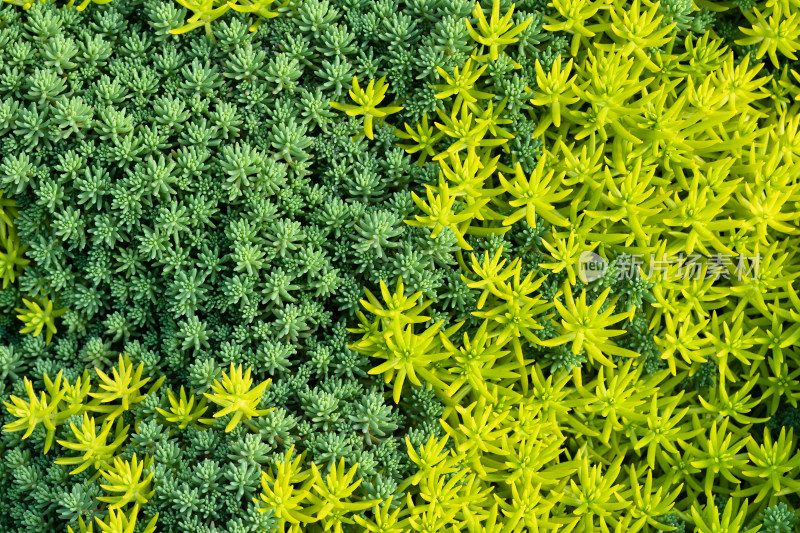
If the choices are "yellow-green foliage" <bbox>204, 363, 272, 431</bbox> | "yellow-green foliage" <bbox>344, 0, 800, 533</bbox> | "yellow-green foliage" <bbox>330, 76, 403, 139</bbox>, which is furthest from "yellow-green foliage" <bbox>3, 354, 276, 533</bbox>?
"yellow-green foliage" <bbox>330, 76, 403, 139</bbox>

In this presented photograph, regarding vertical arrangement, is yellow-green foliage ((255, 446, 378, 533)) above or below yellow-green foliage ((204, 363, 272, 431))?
below

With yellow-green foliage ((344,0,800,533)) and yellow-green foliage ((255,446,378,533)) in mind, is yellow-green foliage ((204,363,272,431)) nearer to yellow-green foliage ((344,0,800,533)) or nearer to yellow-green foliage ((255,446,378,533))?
yellow-green foliage ((255,446,378,533))

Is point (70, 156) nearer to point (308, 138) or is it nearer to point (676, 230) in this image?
→ point (308, 138)

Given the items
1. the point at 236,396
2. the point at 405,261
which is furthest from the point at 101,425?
the point at 405,261

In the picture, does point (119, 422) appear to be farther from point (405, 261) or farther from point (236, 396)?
point (405, 261)

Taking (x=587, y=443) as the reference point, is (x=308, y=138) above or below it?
above

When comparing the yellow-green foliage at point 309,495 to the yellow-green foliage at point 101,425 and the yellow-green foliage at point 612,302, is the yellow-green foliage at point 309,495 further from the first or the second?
the yellow-green foliage at point 101,425

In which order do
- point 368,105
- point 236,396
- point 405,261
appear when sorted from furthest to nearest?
point 368,105, point 405,261, point 236,396

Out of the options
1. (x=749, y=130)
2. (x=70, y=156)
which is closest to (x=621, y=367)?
(x=749, y=130)
